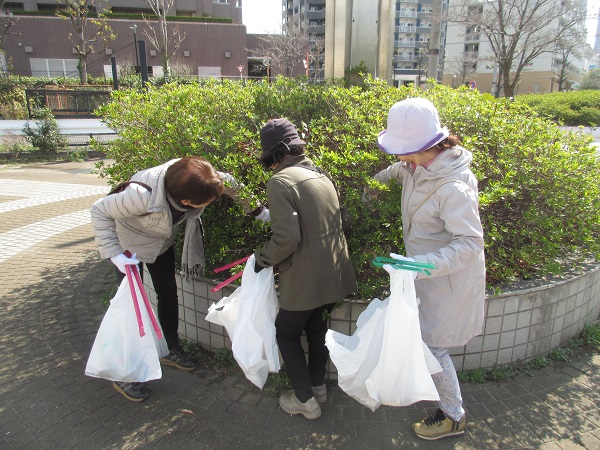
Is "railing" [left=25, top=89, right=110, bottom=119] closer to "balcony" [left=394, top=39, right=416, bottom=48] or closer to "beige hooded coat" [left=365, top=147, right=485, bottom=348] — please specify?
"beige hooded coat" [left=365, top=147, right=485, bottom=348]

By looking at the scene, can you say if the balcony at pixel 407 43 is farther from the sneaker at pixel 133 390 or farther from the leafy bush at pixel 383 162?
the sneaker at pixel 133 390

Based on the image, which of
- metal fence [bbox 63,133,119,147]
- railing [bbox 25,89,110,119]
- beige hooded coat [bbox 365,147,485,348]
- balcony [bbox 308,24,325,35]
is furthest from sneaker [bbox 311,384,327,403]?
balcony [bbox 308,24,325,35]

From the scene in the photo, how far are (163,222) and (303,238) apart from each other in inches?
37.0

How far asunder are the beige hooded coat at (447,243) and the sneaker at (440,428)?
1.72 feet

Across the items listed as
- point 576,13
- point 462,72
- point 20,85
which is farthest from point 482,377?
point 462,72

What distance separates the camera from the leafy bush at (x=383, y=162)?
2.90 meters

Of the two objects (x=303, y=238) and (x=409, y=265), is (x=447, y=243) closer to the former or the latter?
(x=409, y=265)

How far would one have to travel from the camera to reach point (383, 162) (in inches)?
120

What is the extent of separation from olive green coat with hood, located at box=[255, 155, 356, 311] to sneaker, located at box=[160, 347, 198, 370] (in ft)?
3.60

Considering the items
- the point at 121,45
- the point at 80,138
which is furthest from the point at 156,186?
the point at 121,45

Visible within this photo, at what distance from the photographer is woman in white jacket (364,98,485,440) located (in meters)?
2.00

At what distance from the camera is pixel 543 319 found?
3.07 m

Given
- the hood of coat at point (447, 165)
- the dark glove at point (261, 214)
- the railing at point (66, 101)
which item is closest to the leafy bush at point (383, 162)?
the dark glove at point (261, 214)

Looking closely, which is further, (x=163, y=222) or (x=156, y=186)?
(x=163, y=222)
